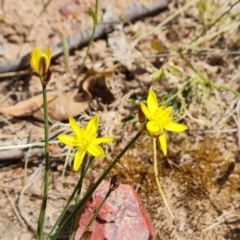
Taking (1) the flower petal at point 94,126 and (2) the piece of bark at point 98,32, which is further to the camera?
(2) the piece of bark at point 98,32

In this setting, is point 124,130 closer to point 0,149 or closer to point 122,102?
point 122,102

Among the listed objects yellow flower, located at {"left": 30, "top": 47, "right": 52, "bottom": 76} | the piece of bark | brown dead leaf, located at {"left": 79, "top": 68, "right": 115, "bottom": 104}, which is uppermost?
the piece of bark

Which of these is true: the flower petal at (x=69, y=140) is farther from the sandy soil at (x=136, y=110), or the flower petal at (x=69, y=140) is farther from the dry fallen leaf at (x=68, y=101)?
the dry fallen leaf at (x=68, y=101)

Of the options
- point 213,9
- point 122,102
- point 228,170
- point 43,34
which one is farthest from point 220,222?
point 43,34

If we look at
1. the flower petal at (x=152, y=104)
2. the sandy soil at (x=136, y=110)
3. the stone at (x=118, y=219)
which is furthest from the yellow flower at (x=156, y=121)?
the sandy soil at (x=136, y=110)

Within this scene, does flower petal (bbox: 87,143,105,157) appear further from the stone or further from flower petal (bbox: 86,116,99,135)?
the stone

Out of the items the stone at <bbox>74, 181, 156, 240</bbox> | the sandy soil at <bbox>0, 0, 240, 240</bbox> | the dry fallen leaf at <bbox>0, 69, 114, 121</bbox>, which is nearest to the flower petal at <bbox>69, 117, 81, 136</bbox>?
the stone at <bbox>74, 181, 156, 240</bbox>
